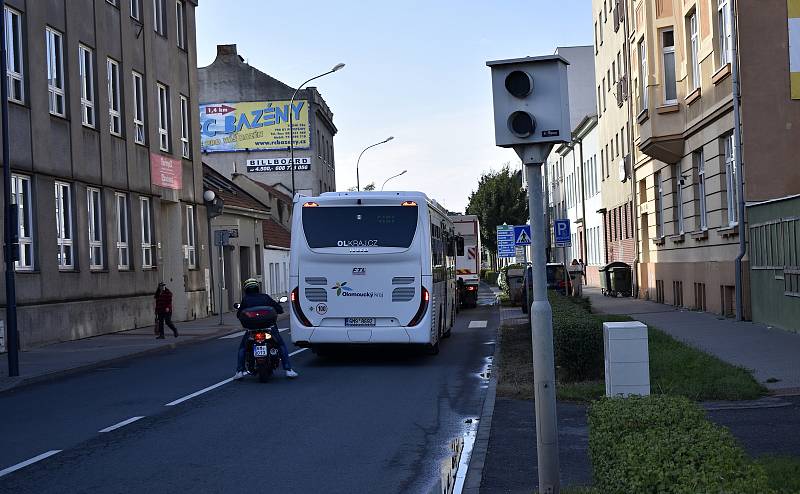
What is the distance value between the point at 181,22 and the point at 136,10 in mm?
5062

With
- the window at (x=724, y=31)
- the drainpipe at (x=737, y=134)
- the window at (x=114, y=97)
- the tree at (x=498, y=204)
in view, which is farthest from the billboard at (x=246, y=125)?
the drainpipe at (x=737, y=134)

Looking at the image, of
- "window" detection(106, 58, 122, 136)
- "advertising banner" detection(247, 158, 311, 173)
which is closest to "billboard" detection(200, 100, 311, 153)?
"advertising banner" detection(247, 158, 311, 173)

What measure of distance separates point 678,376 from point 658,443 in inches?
355

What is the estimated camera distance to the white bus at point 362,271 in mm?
18188

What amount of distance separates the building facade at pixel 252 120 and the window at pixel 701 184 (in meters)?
43.3

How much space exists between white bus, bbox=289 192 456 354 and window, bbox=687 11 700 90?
12398 millimetres

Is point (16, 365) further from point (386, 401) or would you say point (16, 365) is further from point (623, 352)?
point (623, 352)

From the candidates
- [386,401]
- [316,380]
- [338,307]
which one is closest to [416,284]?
[338,307]

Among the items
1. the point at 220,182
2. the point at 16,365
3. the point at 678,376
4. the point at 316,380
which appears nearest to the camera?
the point at 678,376

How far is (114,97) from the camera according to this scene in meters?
32.5

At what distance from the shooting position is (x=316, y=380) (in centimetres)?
1617

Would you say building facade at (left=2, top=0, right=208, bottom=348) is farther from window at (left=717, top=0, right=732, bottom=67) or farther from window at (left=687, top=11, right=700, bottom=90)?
window at (left=687, top=11, right=700, bottom=90)

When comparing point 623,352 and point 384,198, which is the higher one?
point 384,198

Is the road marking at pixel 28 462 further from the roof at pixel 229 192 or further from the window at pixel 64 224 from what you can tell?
the roof at pixel 229 192
